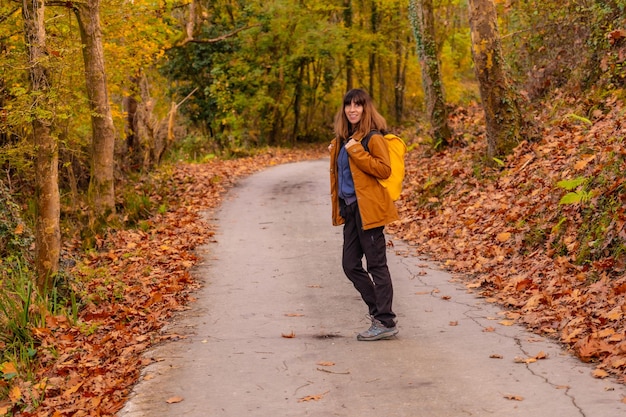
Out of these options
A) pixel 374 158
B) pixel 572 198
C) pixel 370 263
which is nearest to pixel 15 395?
pixel 370 263

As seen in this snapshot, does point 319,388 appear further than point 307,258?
No

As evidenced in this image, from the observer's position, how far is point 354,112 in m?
6.71

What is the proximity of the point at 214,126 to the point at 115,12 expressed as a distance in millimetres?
17527

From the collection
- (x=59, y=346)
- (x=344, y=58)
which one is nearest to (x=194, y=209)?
(x=59, y=346)

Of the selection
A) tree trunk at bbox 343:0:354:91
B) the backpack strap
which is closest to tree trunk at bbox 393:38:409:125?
tree trunk at bbox 343:0:354:91

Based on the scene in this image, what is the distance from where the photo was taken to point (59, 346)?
786cm

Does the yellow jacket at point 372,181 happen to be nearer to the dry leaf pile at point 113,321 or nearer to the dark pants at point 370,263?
the dark pants at point 370,263

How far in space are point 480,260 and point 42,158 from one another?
5.88m

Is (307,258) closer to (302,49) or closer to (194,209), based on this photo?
(194,209)

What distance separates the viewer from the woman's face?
6.71m

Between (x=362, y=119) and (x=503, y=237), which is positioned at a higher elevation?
(x=362, y=119)

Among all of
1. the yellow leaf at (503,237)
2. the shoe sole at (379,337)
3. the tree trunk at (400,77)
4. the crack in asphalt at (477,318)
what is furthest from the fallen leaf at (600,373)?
the tree trunk at (400,77)

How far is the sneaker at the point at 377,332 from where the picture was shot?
682cm

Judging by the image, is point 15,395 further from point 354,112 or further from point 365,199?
point 354,112
